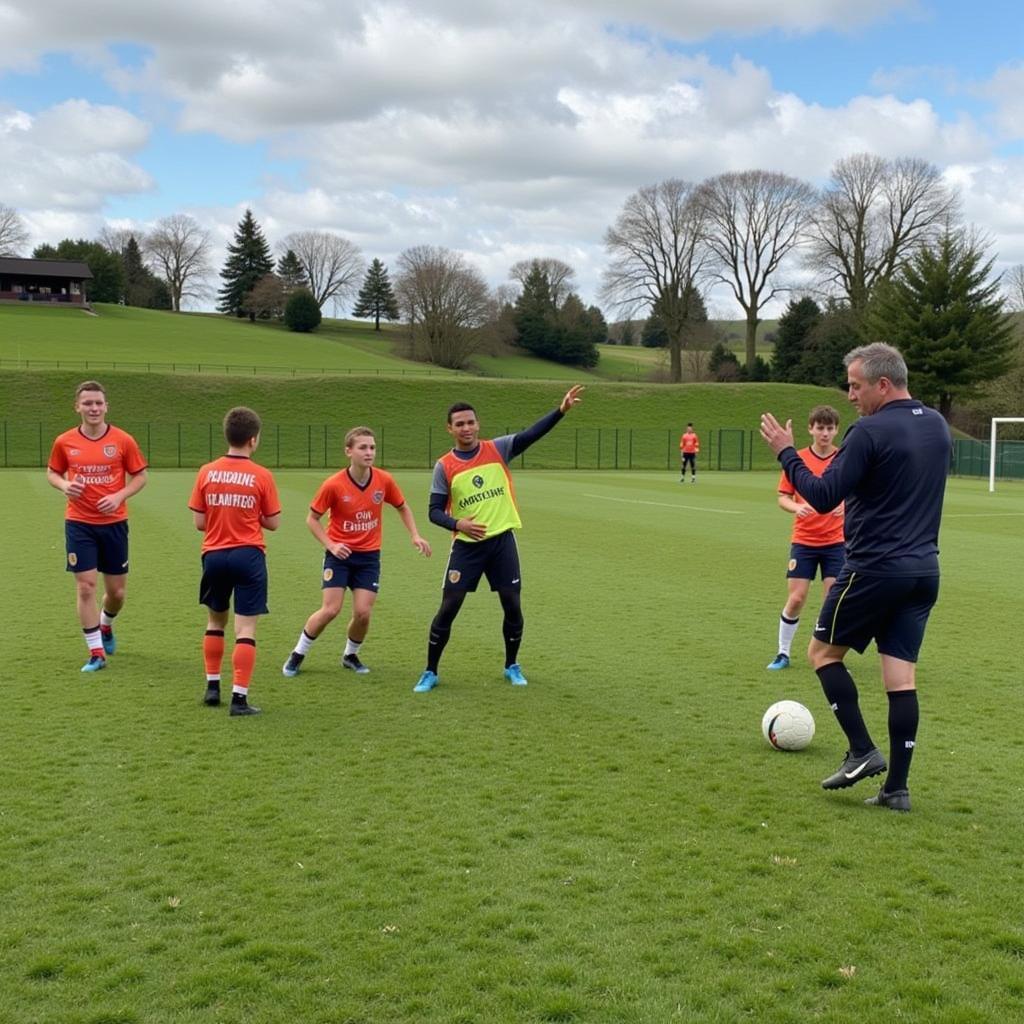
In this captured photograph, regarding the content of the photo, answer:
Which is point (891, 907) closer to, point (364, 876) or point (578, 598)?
point (364, 876)

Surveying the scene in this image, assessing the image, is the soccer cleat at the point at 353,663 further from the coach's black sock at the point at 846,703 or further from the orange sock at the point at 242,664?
the coach's black sock at the point at 846,703

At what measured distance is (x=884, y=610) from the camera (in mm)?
5234

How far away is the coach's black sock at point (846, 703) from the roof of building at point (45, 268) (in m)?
110

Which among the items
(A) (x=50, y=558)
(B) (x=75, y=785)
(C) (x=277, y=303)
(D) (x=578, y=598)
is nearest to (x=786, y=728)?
(B) (x=75, y=785)

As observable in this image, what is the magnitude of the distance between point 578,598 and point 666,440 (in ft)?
162

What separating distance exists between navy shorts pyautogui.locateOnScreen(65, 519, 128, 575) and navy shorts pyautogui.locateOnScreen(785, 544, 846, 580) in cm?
564

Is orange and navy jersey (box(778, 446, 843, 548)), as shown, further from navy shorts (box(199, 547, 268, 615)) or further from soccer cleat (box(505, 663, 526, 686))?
navy shorts (box(199, 547, 268, 615))

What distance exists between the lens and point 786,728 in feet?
21.1

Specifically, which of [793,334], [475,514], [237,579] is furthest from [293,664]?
[793,334]

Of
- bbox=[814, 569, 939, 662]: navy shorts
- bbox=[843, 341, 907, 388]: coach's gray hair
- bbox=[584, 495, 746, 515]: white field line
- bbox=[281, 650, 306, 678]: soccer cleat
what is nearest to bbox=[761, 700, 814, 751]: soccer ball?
bbox=[814, 569, 939, 662]: navy shorts

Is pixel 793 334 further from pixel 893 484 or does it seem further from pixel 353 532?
pixel 893 484

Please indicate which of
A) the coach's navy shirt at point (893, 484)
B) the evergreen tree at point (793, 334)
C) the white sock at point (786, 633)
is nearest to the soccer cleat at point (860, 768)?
the coach's navy shirt at point (893, 484)

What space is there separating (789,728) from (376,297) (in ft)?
368

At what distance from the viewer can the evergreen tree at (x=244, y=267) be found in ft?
369
